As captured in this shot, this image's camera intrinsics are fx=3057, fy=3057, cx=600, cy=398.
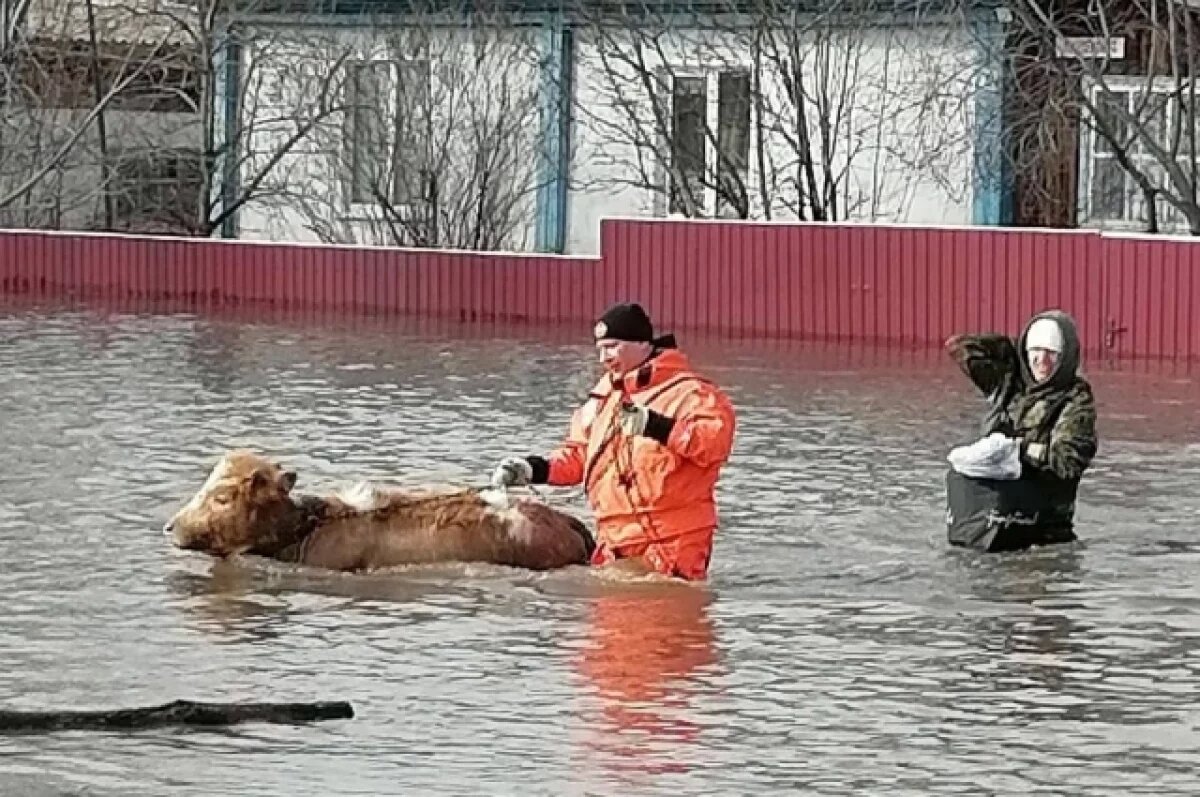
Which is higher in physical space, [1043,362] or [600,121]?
[600,121]

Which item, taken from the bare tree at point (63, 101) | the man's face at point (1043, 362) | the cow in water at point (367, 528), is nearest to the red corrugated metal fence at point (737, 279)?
the bare tree at point (63, 101)

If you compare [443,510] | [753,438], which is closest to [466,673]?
[443,510]

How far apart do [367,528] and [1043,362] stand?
3100 mm

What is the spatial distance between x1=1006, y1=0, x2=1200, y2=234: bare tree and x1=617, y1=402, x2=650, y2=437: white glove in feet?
69.6

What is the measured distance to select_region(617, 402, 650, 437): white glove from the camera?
1187cm

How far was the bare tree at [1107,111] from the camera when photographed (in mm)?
32844

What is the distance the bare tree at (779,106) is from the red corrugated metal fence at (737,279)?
4.99 metres

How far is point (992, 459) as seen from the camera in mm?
13422

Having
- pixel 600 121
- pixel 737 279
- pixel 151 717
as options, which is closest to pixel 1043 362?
pixel 151 717

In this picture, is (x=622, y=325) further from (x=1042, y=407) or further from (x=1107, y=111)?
(x=1107, y=111)

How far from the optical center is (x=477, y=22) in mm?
38094

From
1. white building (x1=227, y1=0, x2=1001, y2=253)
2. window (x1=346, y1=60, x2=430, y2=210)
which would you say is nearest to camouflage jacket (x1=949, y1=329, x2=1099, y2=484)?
white building (x1=227, y1=0, x2=1001, y2=253)

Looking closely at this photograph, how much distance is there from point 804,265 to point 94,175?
14096mm

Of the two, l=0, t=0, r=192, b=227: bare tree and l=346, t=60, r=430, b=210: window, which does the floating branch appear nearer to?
l=346, t=60, r=430, b=210: window
